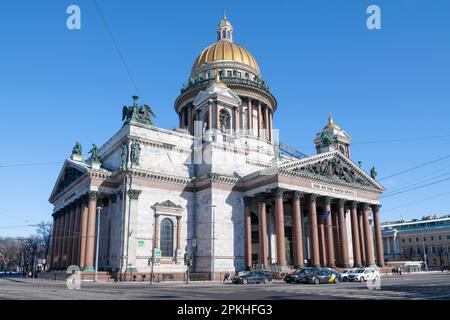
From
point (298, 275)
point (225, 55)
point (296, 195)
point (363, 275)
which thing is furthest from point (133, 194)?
point (225, 55)

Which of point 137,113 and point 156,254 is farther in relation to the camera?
point 137,113

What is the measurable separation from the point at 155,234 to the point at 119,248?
417 centimetres

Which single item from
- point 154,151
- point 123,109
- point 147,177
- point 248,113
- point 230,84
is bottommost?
point 147,177

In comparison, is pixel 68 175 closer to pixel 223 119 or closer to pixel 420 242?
pixel 223 119

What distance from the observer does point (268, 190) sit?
46625 millimetres

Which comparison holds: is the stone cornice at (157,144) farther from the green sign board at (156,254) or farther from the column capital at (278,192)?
the column capital at (278,192)

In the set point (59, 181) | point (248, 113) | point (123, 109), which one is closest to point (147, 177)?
point (123, 109)

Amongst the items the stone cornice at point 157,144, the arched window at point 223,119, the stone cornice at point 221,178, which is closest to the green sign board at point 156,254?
the stone cornice at point 221,178

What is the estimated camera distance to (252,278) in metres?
37.0

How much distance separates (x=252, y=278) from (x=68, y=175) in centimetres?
3219

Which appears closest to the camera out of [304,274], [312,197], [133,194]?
[304,274]

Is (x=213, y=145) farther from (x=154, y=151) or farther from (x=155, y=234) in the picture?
(x=155, y=234)

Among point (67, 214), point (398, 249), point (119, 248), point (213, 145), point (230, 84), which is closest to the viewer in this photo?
point (119, 248)

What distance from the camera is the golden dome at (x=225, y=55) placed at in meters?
70.4
